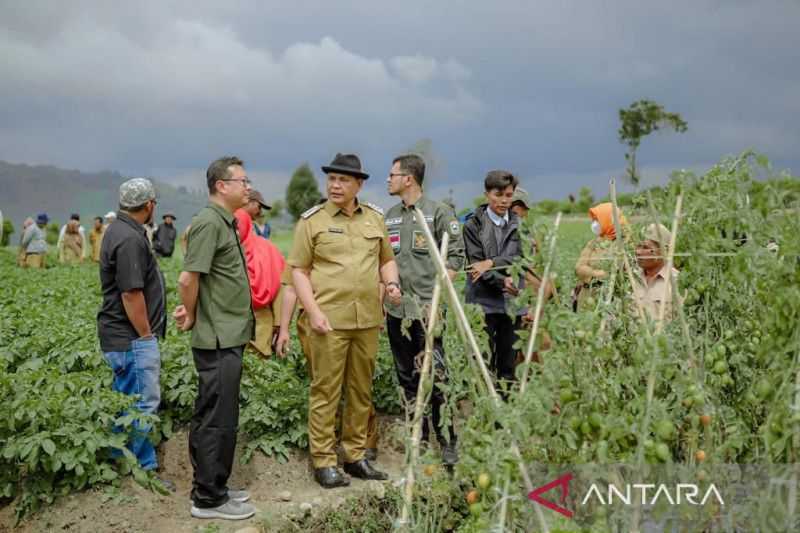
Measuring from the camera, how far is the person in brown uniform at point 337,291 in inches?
175

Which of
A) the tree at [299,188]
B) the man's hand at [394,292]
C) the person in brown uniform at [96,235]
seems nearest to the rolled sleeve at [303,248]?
the man's hand at [394,292]

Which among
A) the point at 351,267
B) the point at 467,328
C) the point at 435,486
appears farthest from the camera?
the point at 351,267

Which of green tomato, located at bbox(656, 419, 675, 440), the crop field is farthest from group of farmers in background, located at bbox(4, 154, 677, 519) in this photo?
green tomato, located at bbox(656, 419, 675, 440)

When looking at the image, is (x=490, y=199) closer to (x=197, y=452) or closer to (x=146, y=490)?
(x=197, y=452)

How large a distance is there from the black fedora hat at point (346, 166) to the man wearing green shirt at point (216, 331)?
61cm

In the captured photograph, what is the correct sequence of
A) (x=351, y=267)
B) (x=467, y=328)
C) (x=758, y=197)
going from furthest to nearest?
(x=351, y=267)
(x=467, y=328)
(x=758, y=197)

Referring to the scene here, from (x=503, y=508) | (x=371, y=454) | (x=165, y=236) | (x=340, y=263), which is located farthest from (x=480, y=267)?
(x=165, y=236)

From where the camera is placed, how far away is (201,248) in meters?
3.93

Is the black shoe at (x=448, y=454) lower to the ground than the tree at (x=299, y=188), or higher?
lower

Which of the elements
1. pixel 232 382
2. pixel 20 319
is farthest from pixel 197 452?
pixel 20 319

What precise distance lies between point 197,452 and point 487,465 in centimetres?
194

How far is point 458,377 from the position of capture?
3199 millimetres

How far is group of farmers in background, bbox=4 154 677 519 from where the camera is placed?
4035mm

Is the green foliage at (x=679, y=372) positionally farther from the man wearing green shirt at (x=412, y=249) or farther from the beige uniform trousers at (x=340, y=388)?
the man wearing green shirt at (x=412, y=249)
